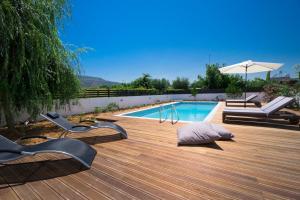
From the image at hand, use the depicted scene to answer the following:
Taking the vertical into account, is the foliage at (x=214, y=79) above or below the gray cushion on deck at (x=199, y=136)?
above

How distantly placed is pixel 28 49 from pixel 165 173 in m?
4.84

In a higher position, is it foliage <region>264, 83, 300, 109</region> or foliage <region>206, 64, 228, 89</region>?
foliage <region>206, 64, 228, 89</region>

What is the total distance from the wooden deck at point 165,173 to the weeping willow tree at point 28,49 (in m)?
2.53

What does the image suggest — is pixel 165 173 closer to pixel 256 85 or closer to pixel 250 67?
pixel 250 67

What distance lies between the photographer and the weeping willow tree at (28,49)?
4.02 m

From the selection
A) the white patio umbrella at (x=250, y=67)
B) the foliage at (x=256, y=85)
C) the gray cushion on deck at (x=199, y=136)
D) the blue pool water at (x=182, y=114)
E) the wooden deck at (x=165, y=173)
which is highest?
the white patio umbrella at (x=250, y=67)

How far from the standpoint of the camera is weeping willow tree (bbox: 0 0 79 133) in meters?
4.02

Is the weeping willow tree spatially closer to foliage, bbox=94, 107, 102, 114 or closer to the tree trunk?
the tree trunk

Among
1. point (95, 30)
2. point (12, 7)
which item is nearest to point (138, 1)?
point (95, 30)

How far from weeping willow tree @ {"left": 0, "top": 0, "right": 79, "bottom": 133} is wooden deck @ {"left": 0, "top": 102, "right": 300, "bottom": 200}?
2526mm

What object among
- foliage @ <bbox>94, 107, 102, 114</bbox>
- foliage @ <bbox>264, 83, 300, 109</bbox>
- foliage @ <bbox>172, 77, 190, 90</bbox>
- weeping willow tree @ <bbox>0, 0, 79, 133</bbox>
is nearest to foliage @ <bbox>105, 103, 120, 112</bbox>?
foliage @ <bbox>94, 107, 102, 114</bbox>

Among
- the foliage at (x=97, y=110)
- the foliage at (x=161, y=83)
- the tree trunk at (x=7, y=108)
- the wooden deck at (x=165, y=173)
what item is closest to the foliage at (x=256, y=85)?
the foliage at (x=161, y=83)

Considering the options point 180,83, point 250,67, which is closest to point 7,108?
point 250,67

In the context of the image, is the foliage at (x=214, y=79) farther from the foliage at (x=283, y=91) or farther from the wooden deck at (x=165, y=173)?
the wooden deck at (x=165, y=173)
